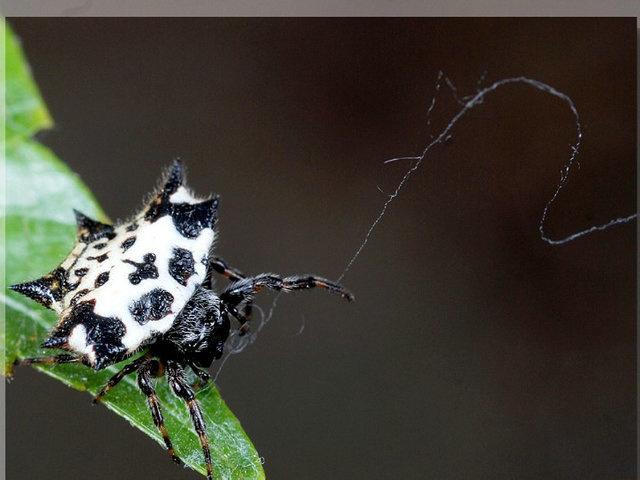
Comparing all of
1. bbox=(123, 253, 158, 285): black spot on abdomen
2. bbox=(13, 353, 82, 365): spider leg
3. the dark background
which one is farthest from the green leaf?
the dark background

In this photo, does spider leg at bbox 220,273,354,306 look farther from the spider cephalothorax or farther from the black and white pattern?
the black and white pattern

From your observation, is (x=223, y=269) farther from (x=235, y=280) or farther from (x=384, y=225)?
(x=384, y=225)

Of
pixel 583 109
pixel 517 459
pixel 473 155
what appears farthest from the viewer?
pixel 517 459

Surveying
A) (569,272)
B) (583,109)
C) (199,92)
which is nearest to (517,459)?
(569,272)

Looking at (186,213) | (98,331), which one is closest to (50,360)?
(98,331)

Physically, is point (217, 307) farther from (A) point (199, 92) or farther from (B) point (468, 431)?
(A) point (199, 92)

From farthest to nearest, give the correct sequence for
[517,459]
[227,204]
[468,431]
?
[227,204] → [468,431] → [517,459]
